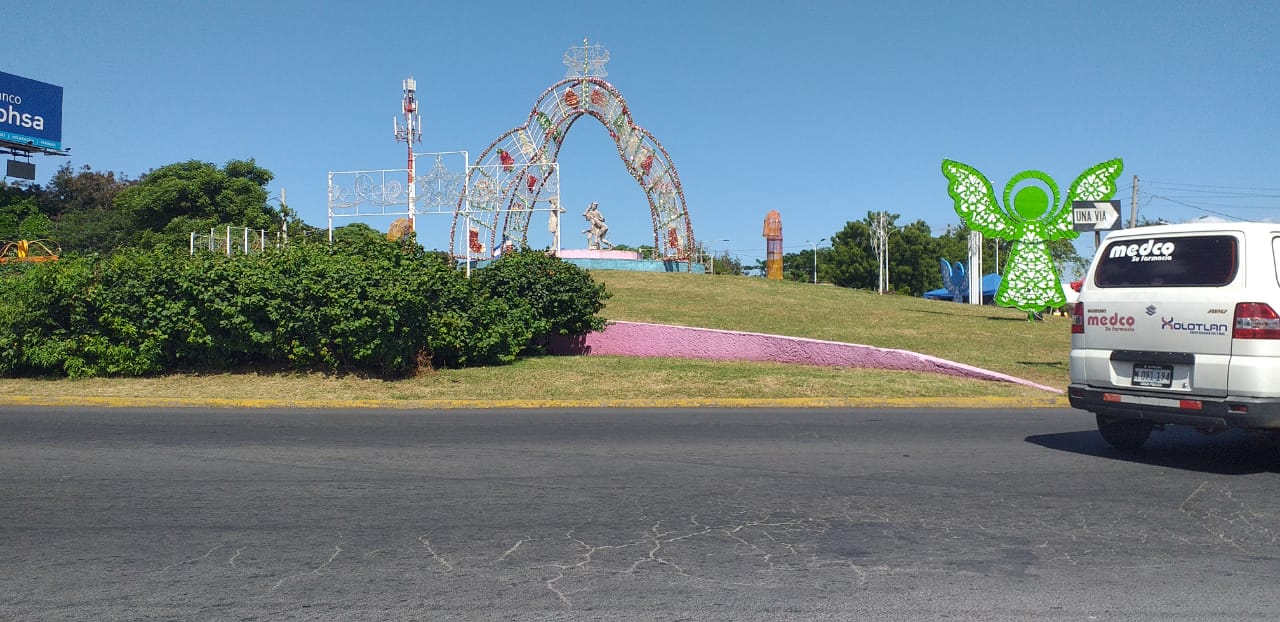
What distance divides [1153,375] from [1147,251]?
1.11 meters

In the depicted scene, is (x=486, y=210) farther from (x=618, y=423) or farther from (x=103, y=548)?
(x=103, y=548)

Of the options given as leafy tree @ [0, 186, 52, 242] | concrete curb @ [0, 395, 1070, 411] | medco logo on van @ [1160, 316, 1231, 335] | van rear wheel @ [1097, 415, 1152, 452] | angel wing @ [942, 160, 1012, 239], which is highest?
leafy tree @ [0, 186, 52, 242]

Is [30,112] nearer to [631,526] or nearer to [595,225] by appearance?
[595,225]

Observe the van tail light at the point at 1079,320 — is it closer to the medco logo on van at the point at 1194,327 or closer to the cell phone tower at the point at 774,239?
the medco logo on van at the point at 1194,327

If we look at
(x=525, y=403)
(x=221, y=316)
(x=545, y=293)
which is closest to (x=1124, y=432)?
(x=525, y=403)

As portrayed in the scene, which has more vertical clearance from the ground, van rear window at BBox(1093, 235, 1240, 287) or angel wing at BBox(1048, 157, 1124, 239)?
angel wing at BBox(1048, 157, 1124, 239)

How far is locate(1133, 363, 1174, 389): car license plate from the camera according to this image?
25.7 ft

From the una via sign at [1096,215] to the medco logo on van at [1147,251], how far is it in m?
8.60

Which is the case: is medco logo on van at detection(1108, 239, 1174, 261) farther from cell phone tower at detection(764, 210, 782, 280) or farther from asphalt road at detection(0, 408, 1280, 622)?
cell phone tower at detection(764, 210, 782, 280)

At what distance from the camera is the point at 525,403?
13102 millimetres

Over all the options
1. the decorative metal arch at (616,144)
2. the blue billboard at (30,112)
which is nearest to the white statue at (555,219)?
the decorative metal arch at (616,144)

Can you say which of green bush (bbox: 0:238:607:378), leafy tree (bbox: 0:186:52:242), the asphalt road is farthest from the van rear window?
leafy tree (bbox: 0:186:52:242)

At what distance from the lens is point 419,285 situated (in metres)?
14.9

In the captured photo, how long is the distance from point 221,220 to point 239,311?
132 feet
